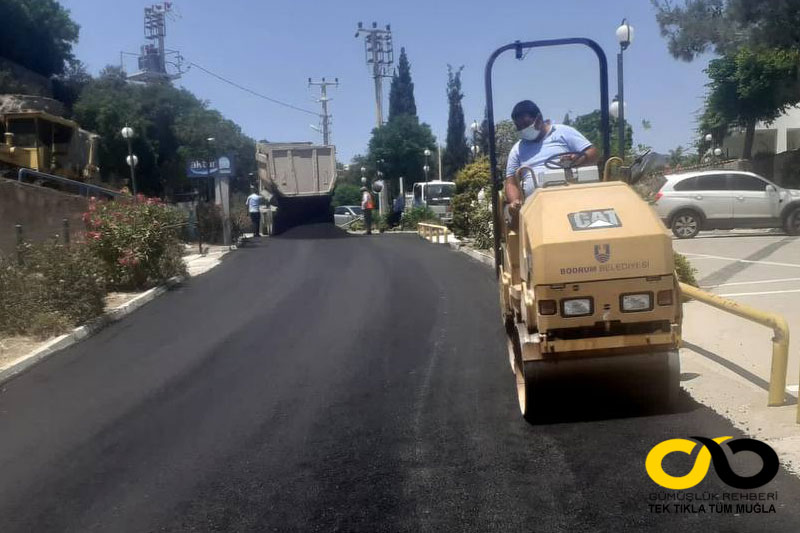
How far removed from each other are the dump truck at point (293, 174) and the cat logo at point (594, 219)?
21.4m

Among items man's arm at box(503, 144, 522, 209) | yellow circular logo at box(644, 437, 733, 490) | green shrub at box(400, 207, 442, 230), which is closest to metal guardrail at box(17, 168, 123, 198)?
green shrub at box(400, 207, 442, 230)

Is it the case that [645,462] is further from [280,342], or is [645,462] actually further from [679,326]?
[280,342]

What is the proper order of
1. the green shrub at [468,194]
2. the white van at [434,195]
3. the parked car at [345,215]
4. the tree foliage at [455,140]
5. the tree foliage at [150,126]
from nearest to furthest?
1. the green shrub at [468,194]
2. the white van at [434,195]
3. the parked car at [345,215]
4. the tree foliage at [150,126]
5. the tree foliage at [455,140]

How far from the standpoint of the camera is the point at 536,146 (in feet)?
22.7

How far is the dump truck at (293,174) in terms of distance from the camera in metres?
26.3

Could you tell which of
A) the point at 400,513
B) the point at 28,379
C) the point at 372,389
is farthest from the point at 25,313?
the point at 400,513

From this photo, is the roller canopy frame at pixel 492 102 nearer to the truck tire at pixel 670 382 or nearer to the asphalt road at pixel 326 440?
the asphalt road at pixel 326 440

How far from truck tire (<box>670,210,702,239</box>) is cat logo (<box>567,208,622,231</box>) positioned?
14.6 m

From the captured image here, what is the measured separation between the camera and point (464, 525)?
14.2 feet

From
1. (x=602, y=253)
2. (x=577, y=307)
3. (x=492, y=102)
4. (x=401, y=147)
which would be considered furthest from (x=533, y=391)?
(x=401, y=147)

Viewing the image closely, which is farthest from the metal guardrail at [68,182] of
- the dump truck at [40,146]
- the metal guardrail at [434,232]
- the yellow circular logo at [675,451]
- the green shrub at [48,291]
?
the yellow circular logo at [675,451]

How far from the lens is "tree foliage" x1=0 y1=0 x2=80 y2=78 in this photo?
3941cm

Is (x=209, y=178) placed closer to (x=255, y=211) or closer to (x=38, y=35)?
(x=255, y=211)

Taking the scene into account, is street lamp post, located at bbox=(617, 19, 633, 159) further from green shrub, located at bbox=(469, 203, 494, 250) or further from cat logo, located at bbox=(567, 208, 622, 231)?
cat logo, located at bbox=(567, 208, 622, 231)
